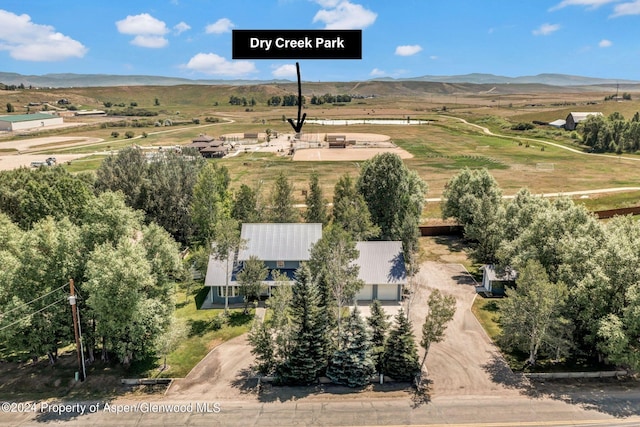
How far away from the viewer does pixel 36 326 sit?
3033 cm

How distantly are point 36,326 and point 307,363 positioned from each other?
61.5ft

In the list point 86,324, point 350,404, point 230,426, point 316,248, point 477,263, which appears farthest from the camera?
point 477,263

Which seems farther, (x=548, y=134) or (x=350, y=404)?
(x=548, y=134)

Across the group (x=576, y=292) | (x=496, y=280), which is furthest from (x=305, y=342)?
(x=496, y=280)

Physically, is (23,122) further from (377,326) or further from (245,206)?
(377,326)

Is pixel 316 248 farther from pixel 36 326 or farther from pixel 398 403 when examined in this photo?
pixel 36 326

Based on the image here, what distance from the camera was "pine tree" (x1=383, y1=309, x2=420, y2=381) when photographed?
29906 millimetres

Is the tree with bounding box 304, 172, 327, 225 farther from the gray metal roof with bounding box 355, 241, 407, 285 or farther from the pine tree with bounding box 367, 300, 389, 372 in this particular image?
the pine tree with bounding box 367, 300, 389, 372

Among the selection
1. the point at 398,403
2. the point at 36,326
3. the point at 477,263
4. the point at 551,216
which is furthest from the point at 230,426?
the point at 477,263

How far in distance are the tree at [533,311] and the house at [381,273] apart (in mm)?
11548

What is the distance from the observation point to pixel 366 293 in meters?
42.6

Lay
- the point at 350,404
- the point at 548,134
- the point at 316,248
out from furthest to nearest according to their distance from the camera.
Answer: the point at 548,134
the point at 316,248
the point at 350,404

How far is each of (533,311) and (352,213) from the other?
21.1 m

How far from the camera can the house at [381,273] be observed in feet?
138
